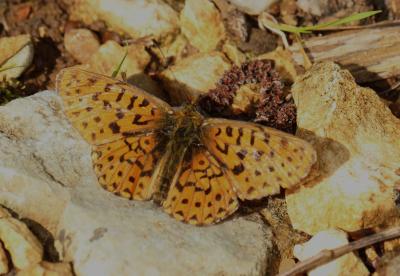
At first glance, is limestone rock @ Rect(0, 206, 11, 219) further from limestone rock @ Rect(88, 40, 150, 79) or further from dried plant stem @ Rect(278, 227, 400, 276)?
limestone rock @ Rect(88, 40, 150, 79)

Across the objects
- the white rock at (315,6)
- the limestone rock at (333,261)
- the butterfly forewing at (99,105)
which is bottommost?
the limestone rock at (333,261)

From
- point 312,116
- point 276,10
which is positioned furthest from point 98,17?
point 312,116

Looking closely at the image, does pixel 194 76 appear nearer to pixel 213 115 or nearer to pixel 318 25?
pixel 213 115

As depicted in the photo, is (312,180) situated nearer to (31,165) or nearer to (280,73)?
(280,73)

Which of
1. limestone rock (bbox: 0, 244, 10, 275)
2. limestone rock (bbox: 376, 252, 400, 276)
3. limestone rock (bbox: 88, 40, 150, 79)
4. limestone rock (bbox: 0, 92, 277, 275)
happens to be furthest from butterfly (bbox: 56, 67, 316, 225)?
limestone rock (bbox: 88, 40, 150, 79)

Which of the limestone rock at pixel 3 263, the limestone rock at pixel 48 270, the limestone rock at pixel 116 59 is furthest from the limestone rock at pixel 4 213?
the limestone rock at pixel 116 59

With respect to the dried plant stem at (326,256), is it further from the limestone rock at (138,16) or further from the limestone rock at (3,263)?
the limestone rock at (138,16)
